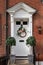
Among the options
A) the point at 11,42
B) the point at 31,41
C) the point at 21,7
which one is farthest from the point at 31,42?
the point at 21,7

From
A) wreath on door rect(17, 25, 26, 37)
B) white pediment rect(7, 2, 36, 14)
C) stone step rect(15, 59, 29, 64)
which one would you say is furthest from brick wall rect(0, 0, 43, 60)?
stone step rect(15, 59, 29, 64)

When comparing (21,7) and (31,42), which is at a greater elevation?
(21,7)

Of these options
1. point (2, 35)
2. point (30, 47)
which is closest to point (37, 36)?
point (30, 47)

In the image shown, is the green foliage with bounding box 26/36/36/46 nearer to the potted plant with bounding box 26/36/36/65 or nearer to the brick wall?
the potted plant with bounding box 26/36/36/65

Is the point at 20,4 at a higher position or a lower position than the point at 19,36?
higher

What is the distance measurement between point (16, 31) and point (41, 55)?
245 cm

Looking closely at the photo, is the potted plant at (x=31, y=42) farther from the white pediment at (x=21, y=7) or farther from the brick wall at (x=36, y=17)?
the white pediment at (x=21, y=7)

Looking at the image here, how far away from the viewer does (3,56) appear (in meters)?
21.2

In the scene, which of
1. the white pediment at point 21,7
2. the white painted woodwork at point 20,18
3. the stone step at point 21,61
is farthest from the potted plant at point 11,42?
the white pediment at point 21,7

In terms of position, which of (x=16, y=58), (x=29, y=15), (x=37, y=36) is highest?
(x=29, y=15)

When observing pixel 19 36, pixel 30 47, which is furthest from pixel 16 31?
pixel 30 47

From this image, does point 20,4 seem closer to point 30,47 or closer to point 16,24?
point 16,24

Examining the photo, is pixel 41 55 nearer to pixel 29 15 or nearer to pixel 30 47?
pixel 30 47

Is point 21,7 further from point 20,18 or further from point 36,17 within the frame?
point 36,17
